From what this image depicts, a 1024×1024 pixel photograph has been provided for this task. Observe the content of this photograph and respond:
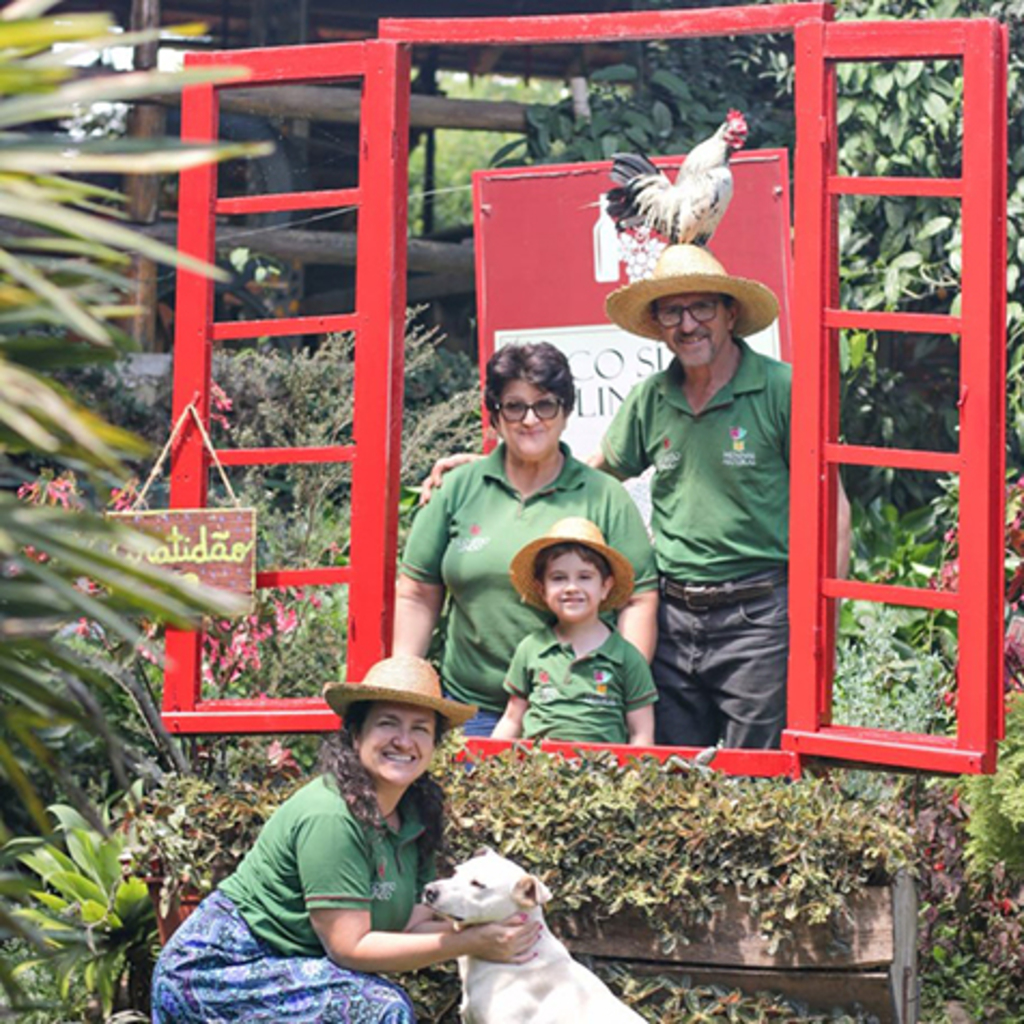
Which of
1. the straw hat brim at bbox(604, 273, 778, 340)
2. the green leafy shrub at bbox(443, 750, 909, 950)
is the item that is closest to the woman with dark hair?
the straw hat brim at bbox(604, 273, 778, 340)

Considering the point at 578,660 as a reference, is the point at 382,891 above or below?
below

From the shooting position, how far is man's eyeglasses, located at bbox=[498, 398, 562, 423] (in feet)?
17.5

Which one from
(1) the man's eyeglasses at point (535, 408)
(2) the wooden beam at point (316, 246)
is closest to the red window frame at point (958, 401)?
(1) the man's eyeglasses at point (535, 408)

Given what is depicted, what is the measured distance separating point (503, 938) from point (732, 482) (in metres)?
1.81

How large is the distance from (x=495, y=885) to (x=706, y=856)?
710 mm

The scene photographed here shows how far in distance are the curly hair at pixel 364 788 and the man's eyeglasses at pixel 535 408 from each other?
1.23 m

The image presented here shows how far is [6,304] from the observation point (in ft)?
5.75

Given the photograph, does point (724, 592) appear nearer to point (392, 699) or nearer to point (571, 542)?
point (571, 542)

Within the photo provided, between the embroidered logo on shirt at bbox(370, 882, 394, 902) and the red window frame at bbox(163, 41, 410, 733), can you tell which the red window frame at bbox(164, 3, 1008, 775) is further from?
the embroidered logo on shirt at bbox(370, 882, 394, 902)

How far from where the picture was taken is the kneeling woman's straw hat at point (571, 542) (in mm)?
5152

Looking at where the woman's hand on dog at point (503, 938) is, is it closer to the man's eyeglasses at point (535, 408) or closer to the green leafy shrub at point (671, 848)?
the green leafy shrub at point (671, 848)

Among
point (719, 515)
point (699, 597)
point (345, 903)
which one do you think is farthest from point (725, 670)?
point (345, 903)

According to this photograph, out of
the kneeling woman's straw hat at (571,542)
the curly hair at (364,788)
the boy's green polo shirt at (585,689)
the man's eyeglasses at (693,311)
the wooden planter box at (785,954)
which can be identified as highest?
the man's eyeglasses at (693,311)

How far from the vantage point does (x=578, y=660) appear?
516 centimetres
